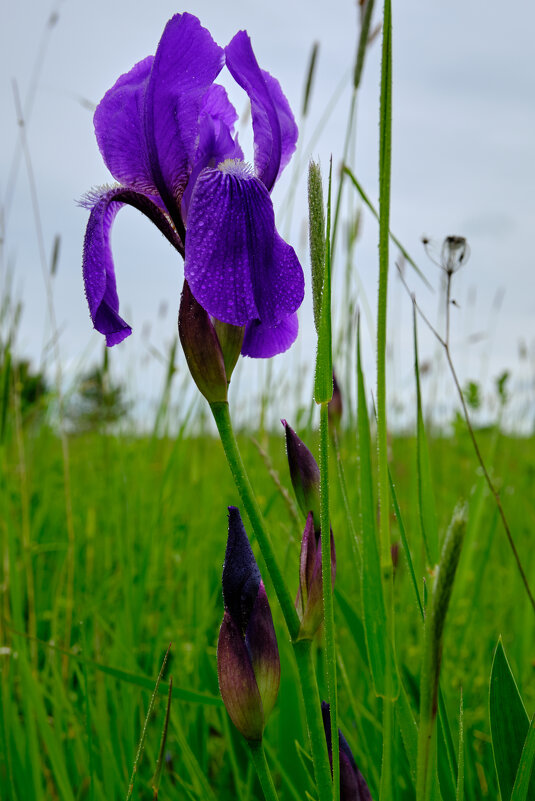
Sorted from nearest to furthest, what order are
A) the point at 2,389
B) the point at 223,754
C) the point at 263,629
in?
the point at 263,629
the point at 223,754
the point at 2,389

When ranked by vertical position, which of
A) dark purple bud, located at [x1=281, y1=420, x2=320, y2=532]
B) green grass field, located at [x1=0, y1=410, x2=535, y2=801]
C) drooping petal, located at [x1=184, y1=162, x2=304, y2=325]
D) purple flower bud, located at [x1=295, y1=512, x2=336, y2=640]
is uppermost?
drooping petal, located at [x1=184, y1=162, x2=304, y2=325]

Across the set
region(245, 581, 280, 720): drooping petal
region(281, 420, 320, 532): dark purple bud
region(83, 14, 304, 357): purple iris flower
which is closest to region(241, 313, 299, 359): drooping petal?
region(83, 14, 304, 357): purple iris flower

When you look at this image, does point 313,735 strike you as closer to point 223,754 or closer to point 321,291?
point 321,291

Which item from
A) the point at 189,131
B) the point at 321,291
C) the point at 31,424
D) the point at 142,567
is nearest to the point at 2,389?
the point at 142,567

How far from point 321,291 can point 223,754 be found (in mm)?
1186

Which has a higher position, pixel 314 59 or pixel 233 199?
pixel 314 59

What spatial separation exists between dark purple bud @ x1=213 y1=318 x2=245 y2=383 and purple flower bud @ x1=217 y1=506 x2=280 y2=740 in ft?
0.60

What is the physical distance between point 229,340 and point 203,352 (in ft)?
0.16

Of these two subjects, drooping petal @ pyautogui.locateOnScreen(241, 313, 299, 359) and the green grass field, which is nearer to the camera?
drooping petal @ pyautogui.locateOnScreen(241, 313, 299, 359)

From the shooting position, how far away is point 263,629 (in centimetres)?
82

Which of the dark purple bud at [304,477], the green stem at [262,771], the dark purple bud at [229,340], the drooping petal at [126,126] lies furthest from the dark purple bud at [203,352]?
the green stem at [262,771]

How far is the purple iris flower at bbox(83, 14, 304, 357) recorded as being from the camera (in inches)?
30.8

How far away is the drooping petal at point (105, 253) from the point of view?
0.89 m

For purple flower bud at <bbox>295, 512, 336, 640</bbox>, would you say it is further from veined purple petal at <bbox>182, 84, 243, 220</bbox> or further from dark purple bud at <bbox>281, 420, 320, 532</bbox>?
veined purple petal at <bbox>182, 84, 243, 220</bbox>
